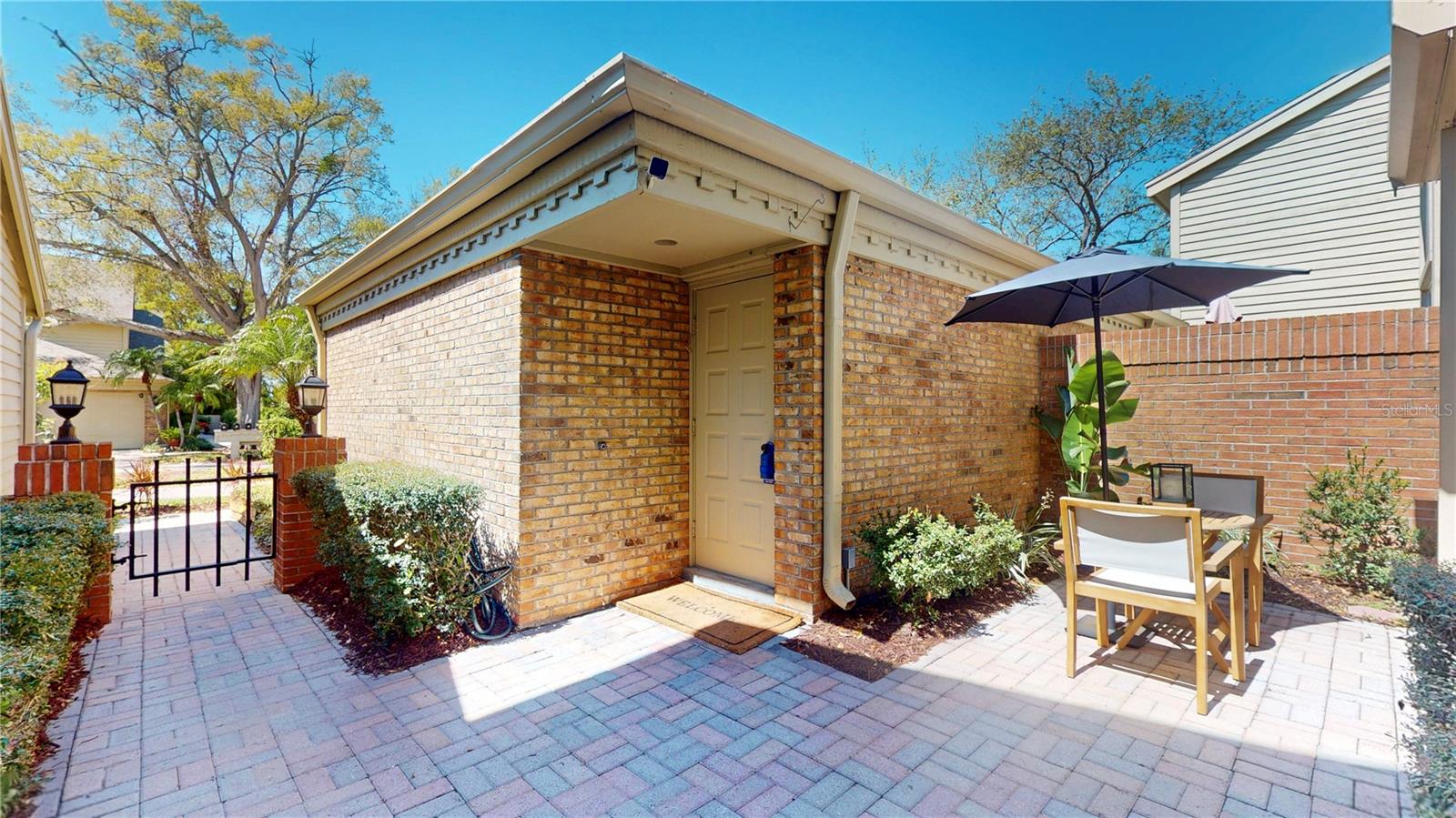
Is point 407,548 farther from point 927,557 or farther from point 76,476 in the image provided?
point 927,557

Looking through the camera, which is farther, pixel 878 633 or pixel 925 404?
pixel 925 404

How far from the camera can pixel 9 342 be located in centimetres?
481

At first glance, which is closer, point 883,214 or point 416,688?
point 416,688

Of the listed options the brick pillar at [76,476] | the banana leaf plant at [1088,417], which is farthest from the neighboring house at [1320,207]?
the brick pillar at [76,476]

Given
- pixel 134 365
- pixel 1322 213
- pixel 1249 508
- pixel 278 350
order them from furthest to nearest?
1. pixel 134 365
2. pixel 278 350
3. pixel 1322 213
4. pixel 1249 508

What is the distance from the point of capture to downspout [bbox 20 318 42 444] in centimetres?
602

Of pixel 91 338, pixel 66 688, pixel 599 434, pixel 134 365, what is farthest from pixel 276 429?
pixel 91 338

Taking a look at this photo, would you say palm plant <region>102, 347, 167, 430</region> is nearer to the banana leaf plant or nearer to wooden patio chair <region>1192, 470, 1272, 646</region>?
the banana leaf plant

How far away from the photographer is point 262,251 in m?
20.0

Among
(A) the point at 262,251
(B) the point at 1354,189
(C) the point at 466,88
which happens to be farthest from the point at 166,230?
(B) the point at 1354,189

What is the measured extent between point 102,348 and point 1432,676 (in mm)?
33201

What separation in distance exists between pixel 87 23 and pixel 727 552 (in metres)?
24.3

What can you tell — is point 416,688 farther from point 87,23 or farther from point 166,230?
point 87,23

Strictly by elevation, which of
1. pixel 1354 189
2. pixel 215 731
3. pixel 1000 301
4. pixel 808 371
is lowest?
pixel 215 731
